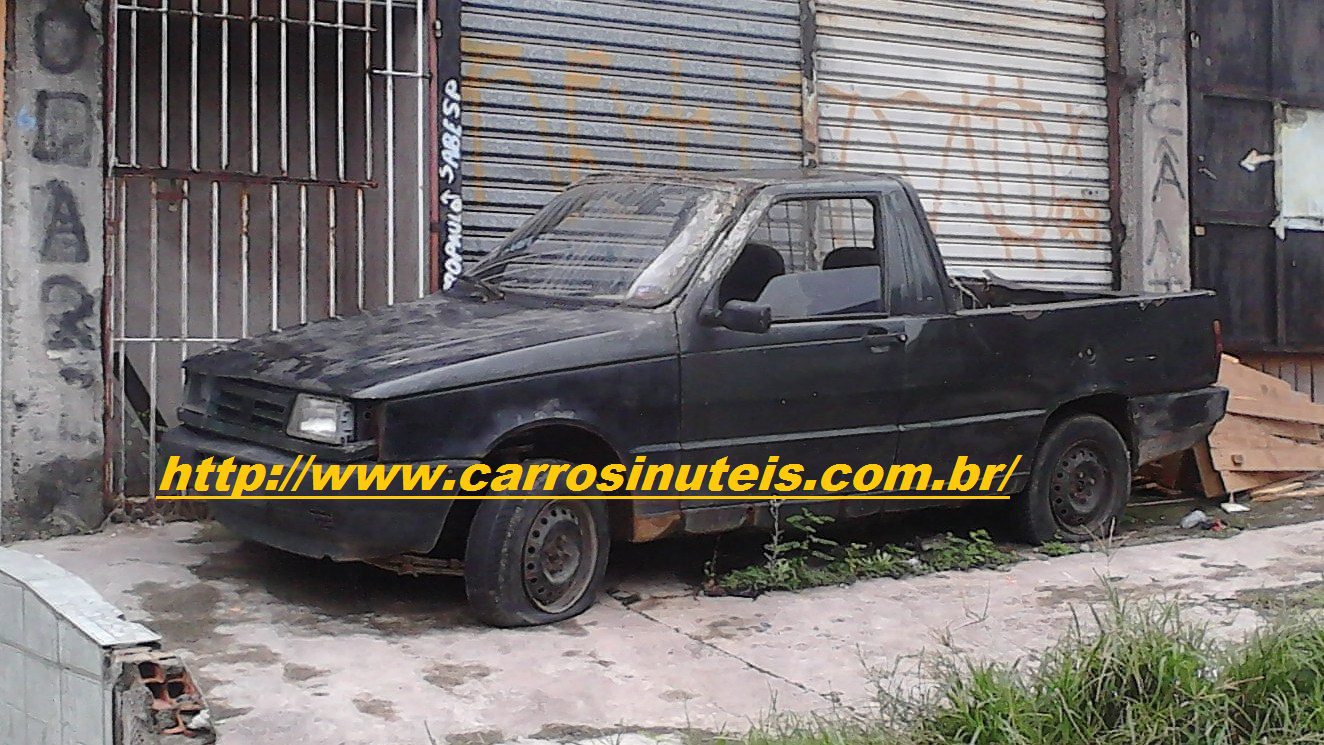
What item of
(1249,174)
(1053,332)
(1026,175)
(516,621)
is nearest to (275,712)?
(516,621)

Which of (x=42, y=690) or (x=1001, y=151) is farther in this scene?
(x=1001, y=151)

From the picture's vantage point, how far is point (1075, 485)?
731 centimetres

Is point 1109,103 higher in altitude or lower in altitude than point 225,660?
higher

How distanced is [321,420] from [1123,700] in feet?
9.48

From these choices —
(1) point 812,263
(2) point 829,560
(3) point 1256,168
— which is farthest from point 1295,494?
(1) point 812,263

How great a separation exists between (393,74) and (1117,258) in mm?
5749

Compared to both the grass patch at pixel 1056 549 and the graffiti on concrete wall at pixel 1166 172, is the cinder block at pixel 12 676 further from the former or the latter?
the graffiti on concrete wall at pixel 1166 172

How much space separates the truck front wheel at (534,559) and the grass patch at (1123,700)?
1.47 metres

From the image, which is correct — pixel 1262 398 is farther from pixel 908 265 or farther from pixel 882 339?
pixel 882 339

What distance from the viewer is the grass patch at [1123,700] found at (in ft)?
13.2

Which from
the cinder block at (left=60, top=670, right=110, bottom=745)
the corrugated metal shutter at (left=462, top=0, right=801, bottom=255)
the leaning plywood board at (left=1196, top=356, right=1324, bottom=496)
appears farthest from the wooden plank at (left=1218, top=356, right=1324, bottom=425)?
the cinder block at (left=60, top=670, right=110, bottom=745)

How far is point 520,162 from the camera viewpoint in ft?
27.3

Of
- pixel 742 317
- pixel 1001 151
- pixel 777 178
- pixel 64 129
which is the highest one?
pixel 1001 151

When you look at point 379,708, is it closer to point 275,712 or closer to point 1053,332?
point 275,712
